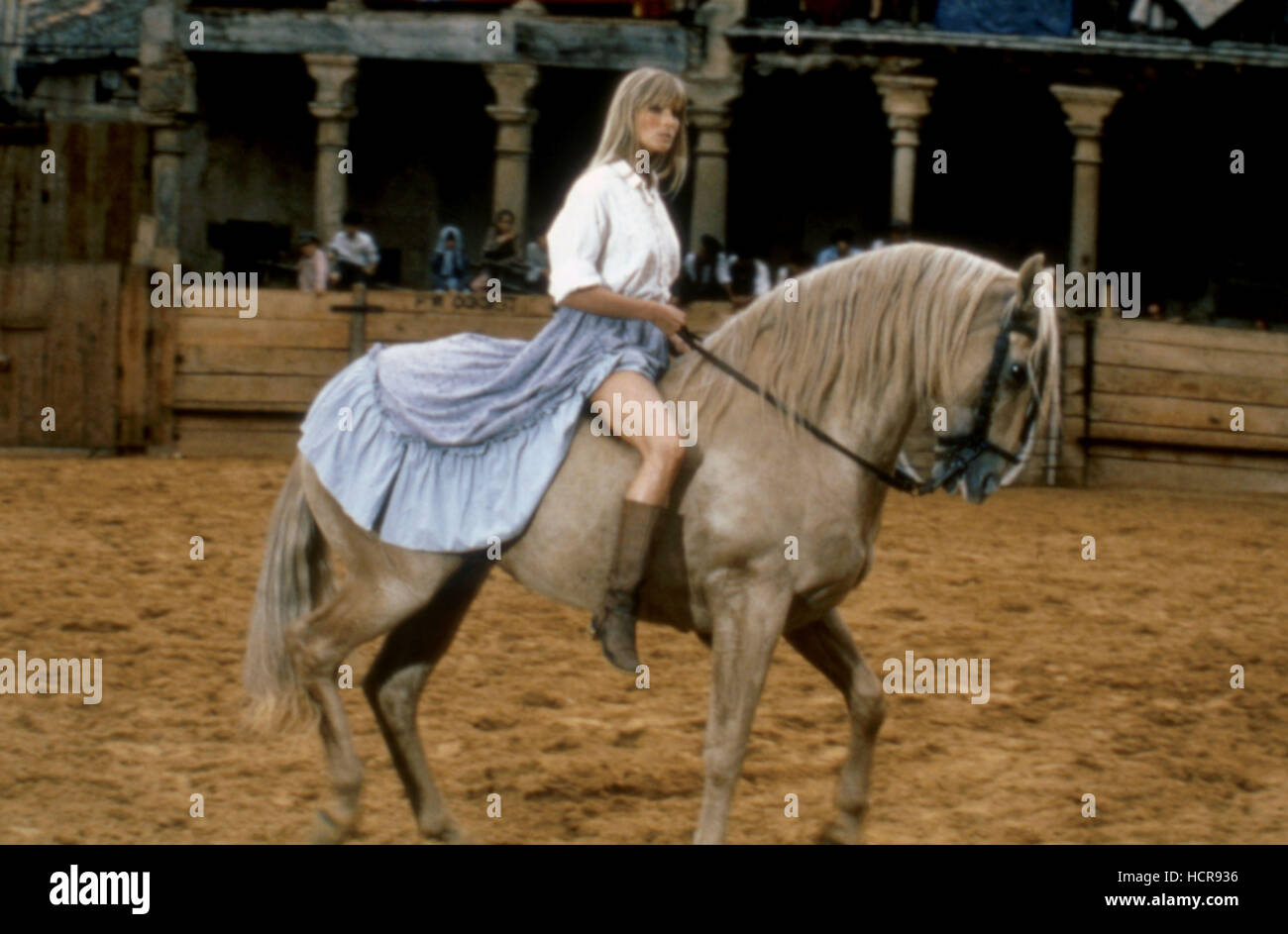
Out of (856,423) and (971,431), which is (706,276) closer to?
(856,423)

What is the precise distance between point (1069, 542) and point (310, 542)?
681cm

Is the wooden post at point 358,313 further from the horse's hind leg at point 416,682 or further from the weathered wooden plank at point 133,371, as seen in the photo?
the horse's hind leg at point 416,682

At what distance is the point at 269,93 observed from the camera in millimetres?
24219

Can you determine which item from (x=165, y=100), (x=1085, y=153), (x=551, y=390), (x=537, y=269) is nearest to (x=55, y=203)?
(x=165, y=100)

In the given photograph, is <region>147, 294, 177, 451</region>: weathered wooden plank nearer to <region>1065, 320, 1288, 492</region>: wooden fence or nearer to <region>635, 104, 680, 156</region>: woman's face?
<region>1065, 320, 1288, 492</region>: wooden fence

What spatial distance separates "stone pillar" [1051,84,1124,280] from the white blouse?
15.8 meters

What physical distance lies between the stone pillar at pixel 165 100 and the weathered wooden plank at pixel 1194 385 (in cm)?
1200

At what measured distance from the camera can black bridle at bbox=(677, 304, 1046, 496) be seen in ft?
16.6

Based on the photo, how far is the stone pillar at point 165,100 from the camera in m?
22.0

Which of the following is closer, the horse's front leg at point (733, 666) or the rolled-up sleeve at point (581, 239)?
the horse's front leg at point (733, 666)

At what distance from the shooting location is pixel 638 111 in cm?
540

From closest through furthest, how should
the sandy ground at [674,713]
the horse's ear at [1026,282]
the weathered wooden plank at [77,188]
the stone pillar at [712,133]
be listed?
the horse's ear at [1026,282], the sandy ground at [674,713], the stone pillar at [712,133], the weathered wooden plank at [77,188]

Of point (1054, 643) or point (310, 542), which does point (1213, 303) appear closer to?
point (1054, 643)

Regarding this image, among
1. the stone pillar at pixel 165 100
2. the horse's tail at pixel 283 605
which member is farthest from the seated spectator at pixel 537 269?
the horse's tail at pixel 283 605
